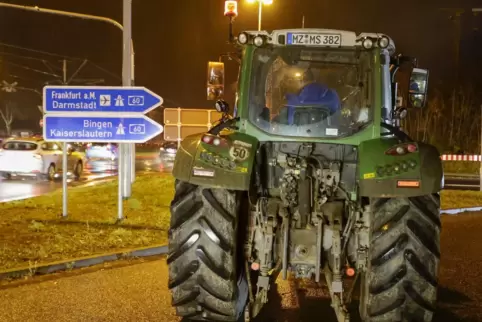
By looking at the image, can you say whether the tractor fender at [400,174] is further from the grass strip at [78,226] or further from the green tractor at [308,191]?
the grass strip at [78,226]

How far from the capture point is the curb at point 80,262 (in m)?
8.23

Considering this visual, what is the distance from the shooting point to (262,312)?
6758mm

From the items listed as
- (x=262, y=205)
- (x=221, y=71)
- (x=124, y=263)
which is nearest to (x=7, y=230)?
(x=124, y=263)

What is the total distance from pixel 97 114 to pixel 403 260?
25.7ft

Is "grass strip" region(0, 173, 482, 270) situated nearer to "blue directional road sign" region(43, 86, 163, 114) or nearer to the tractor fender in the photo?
"blue directional road sign" region(43, 86, 163, 114)

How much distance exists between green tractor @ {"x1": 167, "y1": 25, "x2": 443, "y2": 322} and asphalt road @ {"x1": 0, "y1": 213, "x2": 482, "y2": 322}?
2.80 ft

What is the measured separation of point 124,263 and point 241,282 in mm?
3874

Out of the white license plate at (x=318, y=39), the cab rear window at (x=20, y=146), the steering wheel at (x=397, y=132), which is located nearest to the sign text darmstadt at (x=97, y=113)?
the white license plate at (x=318, y=39)

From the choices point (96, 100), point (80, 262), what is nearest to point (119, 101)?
point (96, 100)

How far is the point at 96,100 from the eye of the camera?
38.6 ft

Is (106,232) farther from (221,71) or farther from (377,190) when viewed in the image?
(377,190)

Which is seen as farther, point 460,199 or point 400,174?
point 460,199

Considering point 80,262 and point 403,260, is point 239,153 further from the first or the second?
point 80,262

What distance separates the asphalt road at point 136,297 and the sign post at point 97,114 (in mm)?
3275
